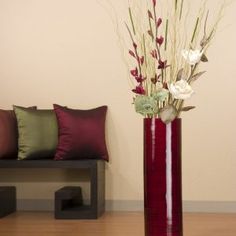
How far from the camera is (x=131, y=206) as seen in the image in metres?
4.27

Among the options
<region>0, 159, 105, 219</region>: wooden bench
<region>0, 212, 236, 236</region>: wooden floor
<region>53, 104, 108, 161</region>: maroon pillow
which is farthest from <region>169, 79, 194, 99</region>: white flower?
<region>53, 104, 108, 161</region>: maroon pillow

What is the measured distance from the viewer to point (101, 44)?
14.2ft

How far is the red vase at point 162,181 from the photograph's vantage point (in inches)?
92.5

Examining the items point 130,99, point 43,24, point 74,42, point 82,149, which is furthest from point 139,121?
point 43,24

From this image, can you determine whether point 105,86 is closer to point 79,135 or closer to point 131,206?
point 79,135

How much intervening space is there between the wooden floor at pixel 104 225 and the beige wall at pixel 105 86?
1.15ft

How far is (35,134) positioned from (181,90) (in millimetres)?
2027

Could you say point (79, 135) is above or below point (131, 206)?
above

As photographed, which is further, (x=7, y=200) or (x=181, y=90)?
(x=7, y=200)

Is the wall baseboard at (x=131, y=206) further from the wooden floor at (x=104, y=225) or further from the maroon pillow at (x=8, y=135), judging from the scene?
the maroon pillow at (x=8, y=135)

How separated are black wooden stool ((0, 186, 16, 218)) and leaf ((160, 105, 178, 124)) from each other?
2.02 meters

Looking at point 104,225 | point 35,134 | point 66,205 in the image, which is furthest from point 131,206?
point 35,134

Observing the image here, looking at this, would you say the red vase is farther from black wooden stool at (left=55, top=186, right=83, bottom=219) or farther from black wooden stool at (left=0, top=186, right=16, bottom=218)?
black wooden stool at (left=0, top=186, right=16, bottom=218)

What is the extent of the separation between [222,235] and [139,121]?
58.0 inches
